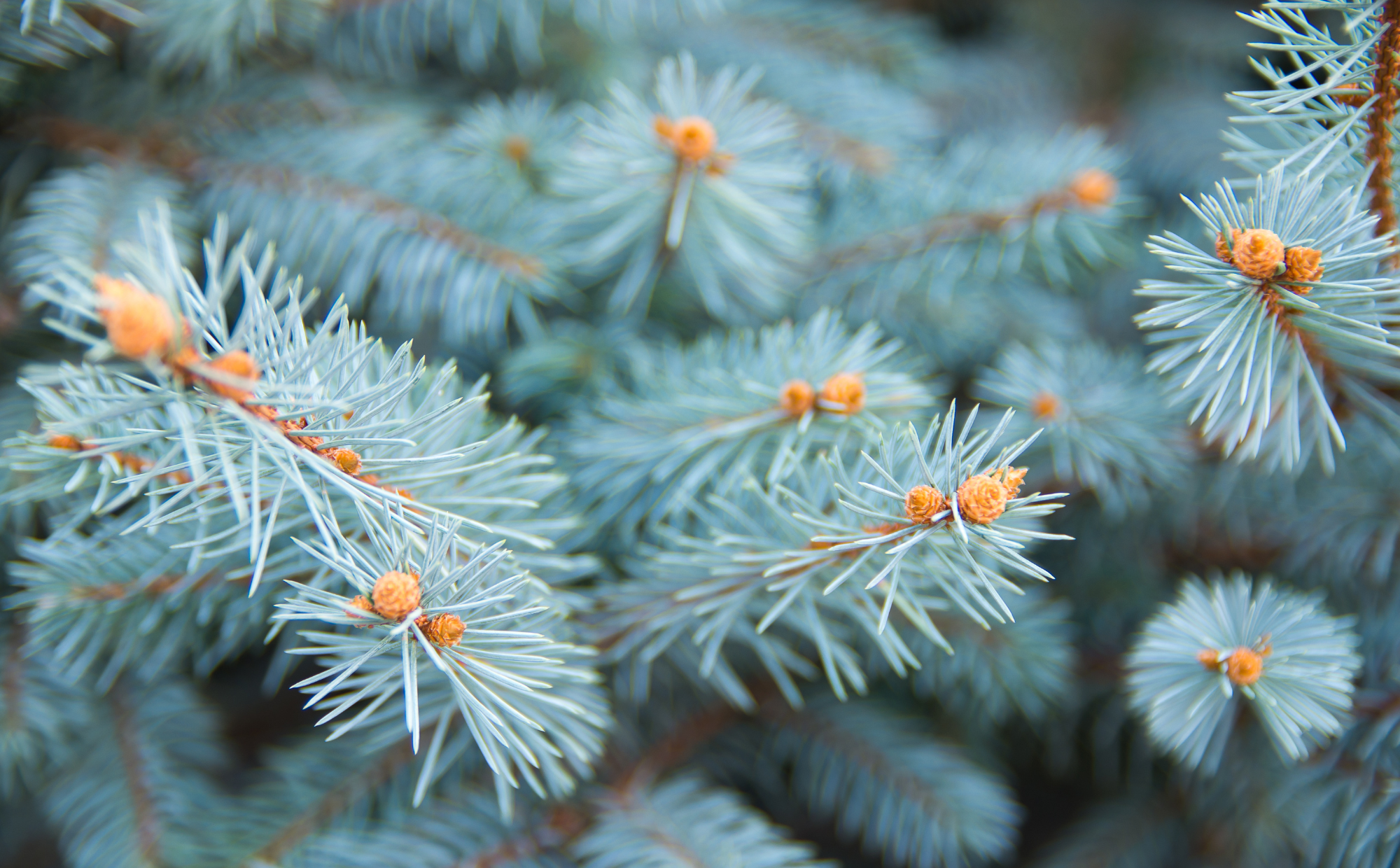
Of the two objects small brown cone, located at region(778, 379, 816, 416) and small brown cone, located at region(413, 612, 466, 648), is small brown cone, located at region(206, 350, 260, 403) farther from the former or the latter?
small brown cone, located at region(778, 379, 816, 416)

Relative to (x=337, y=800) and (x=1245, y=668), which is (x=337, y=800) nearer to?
Answer: (x=337, y=800)

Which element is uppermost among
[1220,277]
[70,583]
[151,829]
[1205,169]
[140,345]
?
[1205,169]

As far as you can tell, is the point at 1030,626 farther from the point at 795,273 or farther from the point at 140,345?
the point at 140,345

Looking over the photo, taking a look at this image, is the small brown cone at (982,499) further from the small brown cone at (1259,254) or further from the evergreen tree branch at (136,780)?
the evergreen tree branch at (136,780)

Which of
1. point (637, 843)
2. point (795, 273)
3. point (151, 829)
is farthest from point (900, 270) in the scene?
point (151, 829)

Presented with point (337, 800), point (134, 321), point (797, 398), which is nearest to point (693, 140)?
point (797, 398)

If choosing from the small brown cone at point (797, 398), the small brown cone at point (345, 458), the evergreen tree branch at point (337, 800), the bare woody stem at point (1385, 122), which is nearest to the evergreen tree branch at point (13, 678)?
the evergreen tree branch at point (337, 800)

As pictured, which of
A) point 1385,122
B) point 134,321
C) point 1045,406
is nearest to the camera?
point 134,321

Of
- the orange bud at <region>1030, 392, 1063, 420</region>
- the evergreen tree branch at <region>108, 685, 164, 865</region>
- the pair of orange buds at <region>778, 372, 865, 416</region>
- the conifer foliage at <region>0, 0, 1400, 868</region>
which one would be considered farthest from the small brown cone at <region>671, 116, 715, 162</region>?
the evergreen tree branch at <region>108, 685, 164, 865</region>
